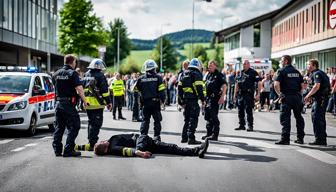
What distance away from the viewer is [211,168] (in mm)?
8859

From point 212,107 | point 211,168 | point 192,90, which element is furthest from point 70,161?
point 212,107

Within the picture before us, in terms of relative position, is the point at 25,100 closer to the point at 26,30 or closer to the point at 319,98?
the point at 319,98

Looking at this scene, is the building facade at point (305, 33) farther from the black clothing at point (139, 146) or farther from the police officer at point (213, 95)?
the black clothing at point (139, 146)

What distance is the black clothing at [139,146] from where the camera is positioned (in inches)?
395

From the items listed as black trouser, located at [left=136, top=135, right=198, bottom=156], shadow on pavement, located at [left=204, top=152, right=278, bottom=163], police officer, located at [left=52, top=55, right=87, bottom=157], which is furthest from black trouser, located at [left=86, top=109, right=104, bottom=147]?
shadow on pavement, located at [left=204, top=152, right=278, bottom=163]

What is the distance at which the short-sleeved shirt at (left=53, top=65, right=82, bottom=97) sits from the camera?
10250mm

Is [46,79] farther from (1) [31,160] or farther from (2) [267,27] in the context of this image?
(2) [267,27]

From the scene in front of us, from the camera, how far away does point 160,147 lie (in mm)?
10234

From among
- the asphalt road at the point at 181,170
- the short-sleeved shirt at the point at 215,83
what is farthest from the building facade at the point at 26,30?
the asphalt road at the point at 181,170

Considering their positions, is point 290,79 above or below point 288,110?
above

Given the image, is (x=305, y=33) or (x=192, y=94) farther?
(x=305, y=33)

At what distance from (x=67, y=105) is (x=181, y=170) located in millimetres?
2853

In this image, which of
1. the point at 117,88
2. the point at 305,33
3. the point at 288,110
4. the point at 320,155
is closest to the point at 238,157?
the point at 320,155

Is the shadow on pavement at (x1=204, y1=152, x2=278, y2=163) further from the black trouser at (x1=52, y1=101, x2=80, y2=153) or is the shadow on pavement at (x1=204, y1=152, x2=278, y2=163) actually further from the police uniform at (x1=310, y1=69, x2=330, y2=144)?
the police uniform at (x1=310, y1=69, x2=330, y2=144)
